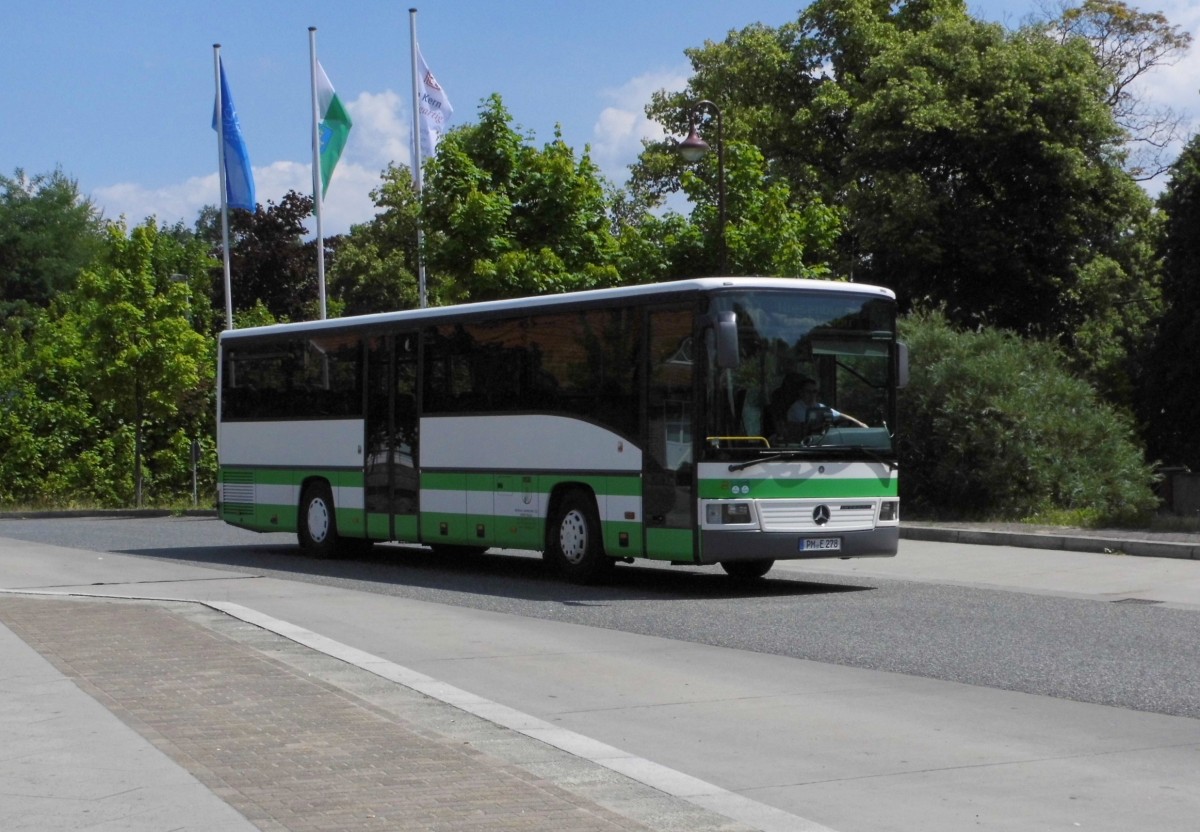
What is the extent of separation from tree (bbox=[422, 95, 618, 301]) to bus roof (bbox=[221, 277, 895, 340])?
452 inches

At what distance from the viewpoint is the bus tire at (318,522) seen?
2142cm

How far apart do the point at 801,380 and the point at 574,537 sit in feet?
10.2

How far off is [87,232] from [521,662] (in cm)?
8386

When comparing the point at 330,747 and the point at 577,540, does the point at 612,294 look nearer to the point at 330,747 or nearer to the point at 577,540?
the point at 577,540

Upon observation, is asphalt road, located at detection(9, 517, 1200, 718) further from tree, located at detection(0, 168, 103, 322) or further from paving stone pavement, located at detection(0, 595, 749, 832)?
tree, located at detection(0, 168, 103, 322)

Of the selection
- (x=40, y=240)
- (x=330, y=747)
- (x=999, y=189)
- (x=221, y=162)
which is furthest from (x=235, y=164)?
(x=40, y=240)

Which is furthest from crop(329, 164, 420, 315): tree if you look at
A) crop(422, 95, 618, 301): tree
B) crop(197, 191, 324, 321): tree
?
crop(422, 95, 618, 301): tree

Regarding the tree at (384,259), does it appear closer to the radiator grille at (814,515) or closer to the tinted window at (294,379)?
the tinted window at (294,379)

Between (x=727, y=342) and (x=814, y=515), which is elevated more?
(x=727, y=342)

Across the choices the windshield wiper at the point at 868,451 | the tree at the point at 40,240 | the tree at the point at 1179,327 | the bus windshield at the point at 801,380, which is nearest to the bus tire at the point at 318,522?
the bus windshield at the point at 801,380

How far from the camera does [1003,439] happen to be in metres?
26.0

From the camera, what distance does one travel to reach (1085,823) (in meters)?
6.41

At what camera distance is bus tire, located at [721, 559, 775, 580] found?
17.7 m

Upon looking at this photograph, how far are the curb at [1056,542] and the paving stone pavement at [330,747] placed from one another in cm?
1212
